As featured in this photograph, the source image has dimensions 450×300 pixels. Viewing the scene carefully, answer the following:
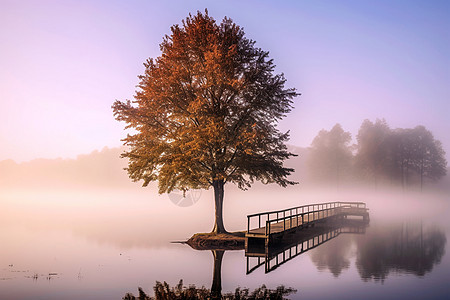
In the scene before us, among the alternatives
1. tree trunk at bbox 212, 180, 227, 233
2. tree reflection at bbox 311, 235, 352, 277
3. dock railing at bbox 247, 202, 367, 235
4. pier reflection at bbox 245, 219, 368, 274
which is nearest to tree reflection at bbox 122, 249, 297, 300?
pier reflection at bbox 245, 219, 368, 274

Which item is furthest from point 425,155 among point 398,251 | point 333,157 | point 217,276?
point 217,276

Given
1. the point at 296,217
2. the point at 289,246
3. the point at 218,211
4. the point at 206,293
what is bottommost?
the point at 289,246

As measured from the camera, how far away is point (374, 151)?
88062mm

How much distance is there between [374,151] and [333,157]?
40.7 feet

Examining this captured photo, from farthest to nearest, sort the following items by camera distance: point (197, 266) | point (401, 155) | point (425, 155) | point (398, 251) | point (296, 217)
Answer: point (425, 155) < point (401, 155) < point (296, 217) < point (398, 251) < point (197, 266)

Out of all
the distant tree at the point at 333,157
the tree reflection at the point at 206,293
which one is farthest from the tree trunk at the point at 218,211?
the distant tree at the point at 333,157

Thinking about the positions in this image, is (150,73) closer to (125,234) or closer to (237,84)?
(237,84)

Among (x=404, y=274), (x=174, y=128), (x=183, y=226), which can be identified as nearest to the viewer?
(x=404, y=274)

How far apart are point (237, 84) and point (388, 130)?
3005 inches

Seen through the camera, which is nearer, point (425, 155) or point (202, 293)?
point (202, 293)

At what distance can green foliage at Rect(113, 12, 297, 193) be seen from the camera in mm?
27328

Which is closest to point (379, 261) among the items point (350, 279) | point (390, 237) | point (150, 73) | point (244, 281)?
point (350, 279)

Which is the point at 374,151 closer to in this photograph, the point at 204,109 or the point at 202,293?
the point at 204,109

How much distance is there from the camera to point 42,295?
1533 cm
